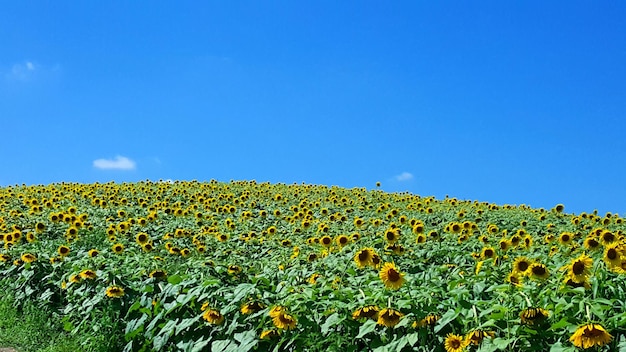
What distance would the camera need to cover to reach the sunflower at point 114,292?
6758 mm

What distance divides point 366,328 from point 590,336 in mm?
1492

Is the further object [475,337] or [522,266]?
[522,266]

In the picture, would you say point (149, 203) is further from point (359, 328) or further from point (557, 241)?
point (359, 328)

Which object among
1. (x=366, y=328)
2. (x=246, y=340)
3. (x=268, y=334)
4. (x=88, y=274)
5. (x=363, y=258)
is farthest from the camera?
(x=88, y=274)

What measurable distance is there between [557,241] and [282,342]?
191 inches

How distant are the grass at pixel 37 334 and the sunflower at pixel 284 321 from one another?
97.7 inches

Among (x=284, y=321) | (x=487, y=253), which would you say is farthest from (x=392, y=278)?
(x=487, y=253)

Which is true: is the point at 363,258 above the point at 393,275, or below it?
above

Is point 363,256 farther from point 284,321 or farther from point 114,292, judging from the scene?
point 114,292

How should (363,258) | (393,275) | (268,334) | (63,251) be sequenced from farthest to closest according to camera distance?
(63,251) → (363,258) → (268,334) → (393,275)

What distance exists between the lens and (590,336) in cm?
397

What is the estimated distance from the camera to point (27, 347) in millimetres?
7383

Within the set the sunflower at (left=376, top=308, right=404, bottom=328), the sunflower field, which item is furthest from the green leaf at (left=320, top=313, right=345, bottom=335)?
the sunflower at (left=376, top=308, right=404, bottom=328)

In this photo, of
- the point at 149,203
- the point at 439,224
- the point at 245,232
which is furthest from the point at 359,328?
the point at 149,203
